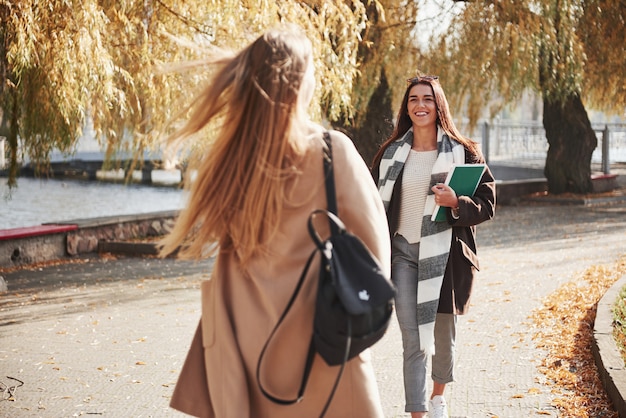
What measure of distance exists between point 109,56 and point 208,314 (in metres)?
7.14

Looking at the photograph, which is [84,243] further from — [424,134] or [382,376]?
[424,134]

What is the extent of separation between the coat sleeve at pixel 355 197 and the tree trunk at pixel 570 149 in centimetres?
1914

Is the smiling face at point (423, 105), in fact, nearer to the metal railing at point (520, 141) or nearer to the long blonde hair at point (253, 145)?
the long blonde hair at point (253, 145)

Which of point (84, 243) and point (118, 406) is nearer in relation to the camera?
point (118, 406)

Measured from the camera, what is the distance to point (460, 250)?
4805 millimetres

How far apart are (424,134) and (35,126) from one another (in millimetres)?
7081

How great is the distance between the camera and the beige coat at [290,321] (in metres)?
2.76

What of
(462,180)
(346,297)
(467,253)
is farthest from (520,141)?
(346,297)

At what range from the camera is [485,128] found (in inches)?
1310

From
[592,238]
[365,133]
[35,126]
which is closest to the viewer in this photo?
[35,126]

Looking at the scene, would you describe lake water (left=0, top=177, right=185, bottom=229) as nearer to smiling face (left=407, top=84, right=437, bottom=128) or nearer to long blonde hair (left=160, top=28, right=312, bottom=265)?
smiling face (left=407, top=84, right=437, bottom=128)

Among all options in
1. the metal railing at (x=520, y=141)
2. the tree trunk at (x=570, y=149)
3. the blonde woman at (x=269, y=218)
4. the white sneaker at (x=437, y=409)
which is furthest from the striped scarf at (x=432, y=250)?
the metal railing at (x=520, y=141)

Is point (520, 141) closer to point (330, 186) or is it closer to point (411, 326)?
point (411, 326)

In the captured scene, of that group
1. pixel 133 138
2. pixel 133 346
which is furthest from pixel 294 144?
pixel 133 138
